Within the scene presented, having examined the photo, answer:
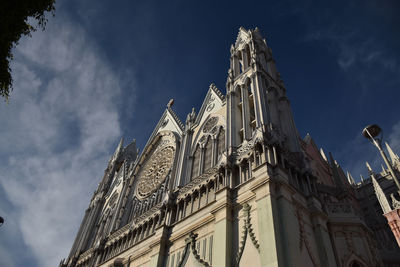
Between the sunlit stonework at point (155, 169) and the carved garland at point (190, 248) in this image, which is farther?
the sunlit stonework at point (155, 169)

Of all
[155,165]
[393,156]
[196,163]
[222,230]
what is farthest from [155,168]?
[393,156]

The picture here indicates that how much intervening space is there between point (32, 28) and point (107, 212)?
23850 millimetres

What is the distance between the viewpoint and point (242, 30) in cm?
2859

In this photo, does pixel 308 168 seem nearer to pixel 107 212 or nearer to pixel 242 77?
pixel 242 77

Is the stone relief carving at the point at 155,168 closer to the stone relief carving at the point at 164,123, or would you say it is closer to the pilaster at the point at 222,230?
the stone relief carving at the point at 164,123

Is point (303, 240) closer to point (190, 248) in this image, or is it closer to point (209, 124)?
point (190, 248)

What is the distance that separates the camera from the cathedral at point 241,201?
40.2ft

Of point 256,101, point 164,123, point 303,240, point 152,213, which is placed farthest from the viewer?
point 164,123

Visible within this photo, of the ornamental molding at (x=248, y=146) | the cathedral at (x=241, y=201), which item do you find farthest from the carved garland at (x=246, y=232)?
the ornamental molding at (x=248, y=146)

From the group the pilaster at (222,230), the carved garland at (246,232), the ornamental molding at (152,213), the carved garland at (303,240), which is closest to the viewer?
the carved garland at (303,240)

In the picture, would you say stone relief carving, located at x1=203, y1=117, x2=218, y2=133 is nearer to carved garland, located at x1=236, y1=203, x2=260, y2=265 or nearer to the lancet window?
the lancet window

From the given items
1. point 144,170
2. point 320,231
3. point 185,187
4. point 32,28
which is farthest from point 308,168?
point 144,170

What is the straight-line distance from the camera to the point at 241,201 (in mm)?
14016

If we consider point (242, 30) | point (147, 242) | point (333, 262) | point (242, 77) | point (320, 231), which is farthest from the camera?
point (242, 30)
